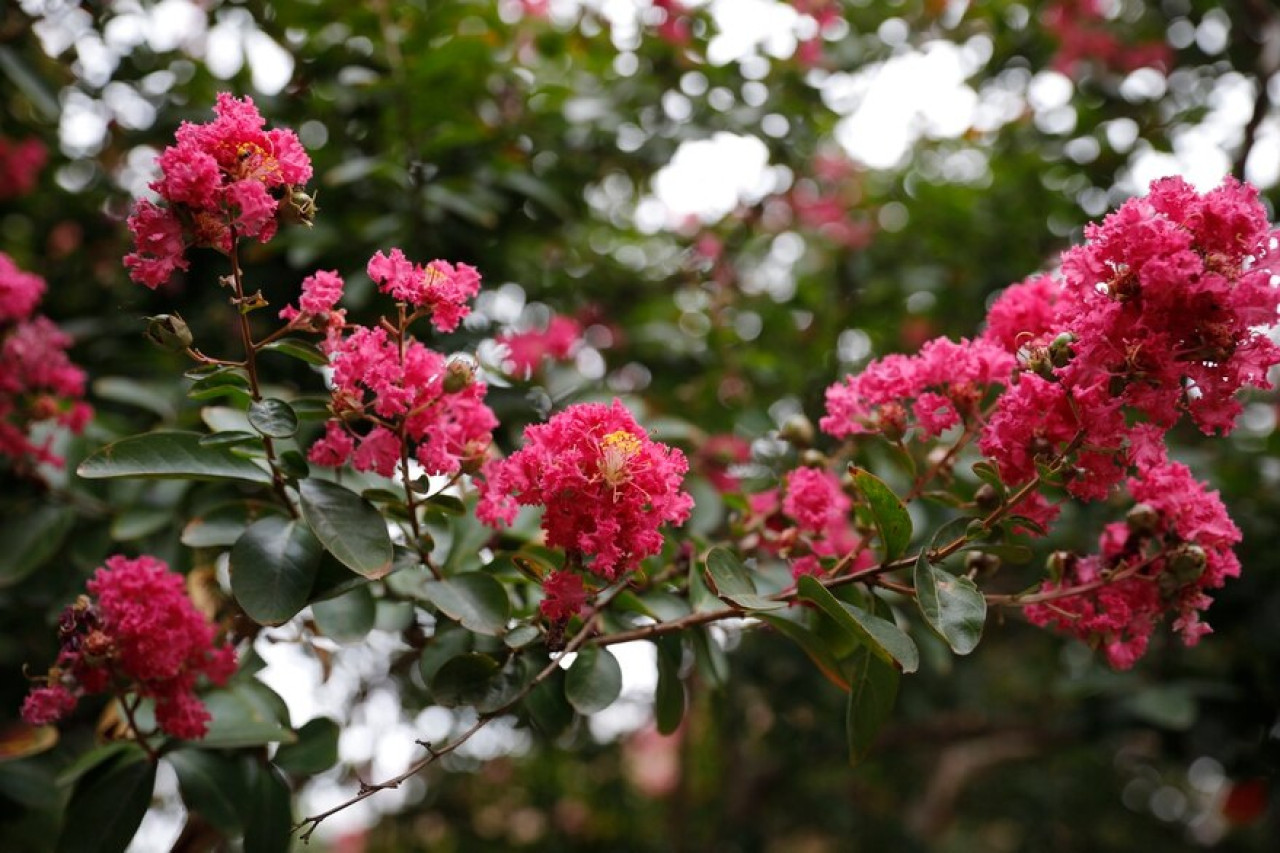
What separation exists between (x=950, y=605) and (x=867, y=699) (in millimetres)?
214

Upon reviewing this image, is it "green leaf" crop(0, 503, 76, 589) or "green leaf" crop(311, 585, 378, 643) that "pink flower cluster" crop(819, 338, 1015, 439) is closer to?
"green leaf" crop(311, 585, 378, 643)

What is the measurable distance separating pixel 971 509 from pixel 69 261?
90.7 inches

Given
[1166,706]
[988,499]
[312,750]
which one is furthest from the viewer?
[1166,706]

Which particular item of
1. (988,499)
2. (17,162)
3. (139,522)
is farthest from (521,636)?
(17,162)

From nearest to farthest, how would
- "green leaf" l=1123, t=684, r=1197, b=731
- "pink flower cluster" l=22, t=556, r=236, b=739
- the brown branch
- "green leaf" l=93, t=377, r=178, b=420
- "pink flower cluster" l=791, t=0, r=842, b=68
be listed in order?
"pink flower cluster" l=22, t=556, r=236, b=739, "green leaf" l=93, t=377, r=178, b=420, "green leaf" l=1123, t=684, r=1197, b=731, the brown branch, "pink flower cluster" l=791, t=0, r=842, b=68

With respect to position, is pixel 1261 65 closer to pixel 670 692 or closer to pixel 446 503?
pixel 670 692

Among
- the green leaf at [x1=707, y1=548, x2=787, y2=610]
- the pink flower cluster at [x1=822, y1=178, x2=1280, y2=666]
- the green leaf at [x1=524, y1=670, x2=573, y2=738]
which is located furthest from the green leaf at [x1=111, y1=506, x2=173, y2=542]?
the pink flower cluster at [x1=822, y1=178, x2=1280, y2=666]

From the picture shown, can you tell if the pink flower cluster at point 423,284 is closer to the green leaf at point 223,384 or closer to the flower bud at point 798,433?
the green leaf at point 223,384

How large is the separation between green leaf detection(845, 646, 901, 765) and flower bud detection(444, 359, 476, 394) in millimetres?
572

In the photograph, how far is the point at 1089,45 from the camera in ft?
9.71

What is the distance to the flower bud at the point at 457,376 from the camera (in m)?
1.19

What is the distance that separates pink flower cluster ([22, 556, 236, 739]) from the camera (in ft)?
4.22

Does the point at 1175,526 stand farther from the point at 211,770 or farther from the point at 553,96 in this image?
the point at 553,96

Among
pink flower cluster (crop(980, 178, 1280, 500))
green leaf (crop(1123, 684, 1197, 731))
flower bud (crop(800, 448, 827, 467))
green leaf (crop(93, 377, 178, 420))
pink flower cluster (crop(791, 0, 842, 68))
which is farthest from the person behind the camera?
pink flower cluster (crop(791, 0, 842, 68))
